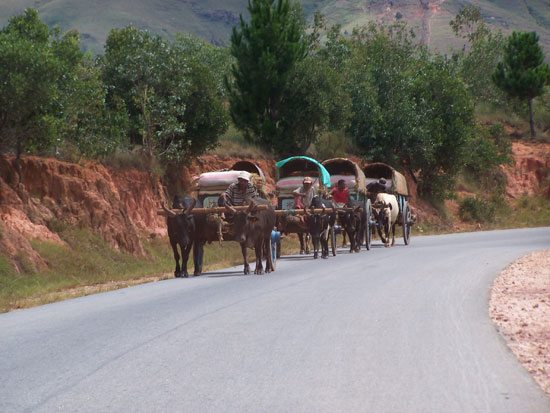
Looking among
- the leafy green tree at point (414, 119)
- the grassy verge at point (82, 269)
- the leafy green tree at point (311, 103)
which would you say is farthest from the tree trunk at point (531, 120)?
the grassy verge at point (82, 269)

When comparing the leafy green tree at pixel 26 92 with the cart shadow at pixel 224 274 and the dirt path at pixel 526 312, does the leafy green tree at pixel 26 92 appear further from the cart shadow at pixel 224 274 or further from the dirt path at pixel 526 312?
the dirt path at pixel 526 312

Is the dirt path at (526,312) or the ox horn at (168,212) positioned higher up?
the ox horn at (168,212)

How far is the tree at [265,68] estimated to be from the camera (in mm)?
47844

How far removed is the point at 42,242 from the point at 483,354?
17.2m

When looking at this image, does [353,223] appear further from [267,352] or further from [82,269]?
[267,352]

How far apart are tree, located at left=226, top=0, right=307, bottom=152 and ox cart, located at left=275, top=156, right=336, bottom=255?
49.6ft

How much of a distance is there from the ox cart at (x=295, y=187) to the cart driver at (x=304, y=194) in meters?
0.23

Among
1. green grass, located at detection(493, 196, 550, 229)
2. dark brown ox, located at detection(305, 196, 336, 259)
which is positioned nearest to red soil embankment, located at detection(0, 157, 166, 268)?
dark brown ox, located at detection(305, 196, 336, 259)

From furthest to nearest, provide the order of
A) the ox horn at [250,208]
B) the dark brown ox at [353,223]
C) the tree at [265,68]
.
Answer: the tree at [265,68] < the dark brown ox at [353,223] < the ox horn at [250,208]

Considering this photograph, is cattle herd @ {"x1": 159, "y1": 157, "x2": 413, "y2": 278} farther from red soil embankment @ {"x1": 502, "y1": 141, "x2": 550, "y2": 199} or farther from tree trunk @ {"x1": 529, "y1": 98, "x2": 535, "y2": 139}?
tree trunk @ {"x1": 529, "y1": 98, "x2": 535, "y2": 139}

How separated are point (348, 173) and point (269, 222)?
12.7 metres

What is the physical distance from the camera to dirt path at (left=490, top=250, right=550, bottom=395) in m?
10.4

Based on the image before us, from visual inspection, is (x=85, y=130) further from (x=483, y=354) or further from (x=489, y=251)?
Result: (x=483, y=354)

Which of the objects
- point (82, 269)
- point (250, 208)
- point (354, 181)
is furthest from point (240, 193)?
point (354, 181)
